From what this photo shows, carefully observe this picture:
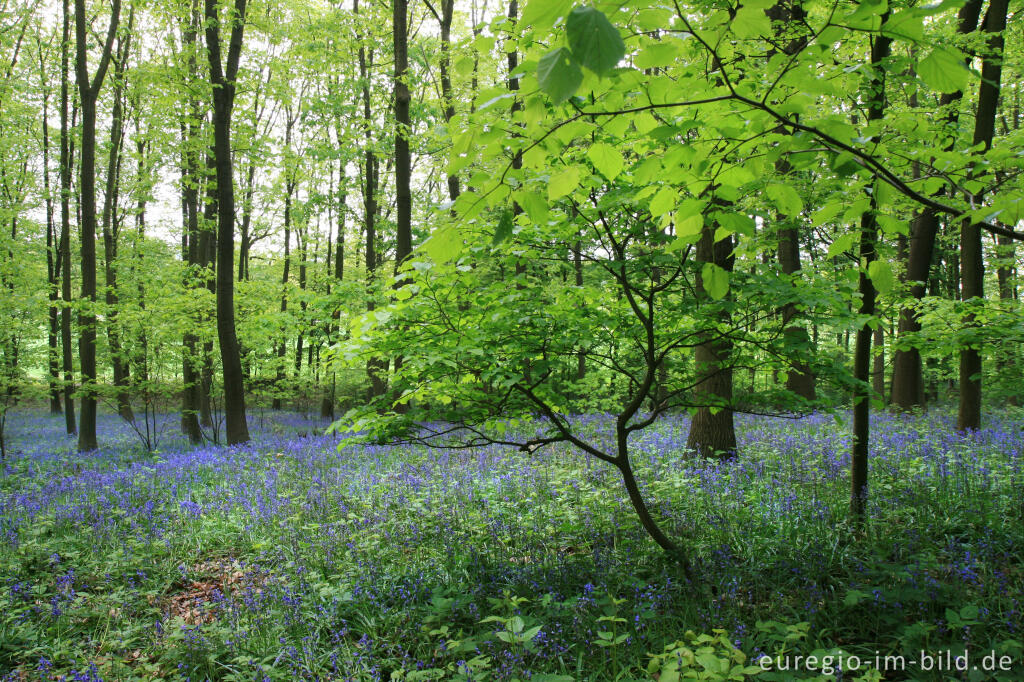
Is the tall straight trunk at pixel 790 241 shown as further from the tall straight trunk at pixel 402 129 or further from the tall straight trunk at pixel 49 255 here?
the tall straight trunk at pixel 49 255

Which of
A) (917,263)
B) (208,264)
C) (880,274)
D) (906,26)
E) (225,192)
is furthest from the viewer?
(208,264)

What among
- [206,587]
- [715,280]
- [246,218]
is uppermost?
[246,218]

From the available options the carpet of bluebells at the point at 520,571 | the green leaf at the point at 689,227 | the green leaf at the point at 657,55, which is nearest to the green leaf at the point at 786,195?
the green leaf at the point at 689,227

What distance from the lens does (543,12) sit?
3.25 ft

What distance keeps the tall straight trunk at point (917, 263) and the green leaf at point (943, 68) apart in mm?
2162

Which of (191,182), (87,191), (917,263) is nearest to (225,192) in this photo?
(191,182)

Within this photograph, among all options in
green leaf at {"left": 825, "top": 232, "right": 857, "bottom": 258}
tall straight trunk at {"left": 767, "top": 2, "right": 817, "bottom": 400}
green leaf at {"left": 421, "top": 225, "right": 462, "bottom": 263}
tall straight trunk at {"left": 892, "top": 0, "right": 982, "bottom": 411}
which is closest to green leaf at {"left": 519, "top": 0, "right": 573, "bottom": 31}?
tall straight trunk at {"left": 767, "top": 2, "right": 817, "bottom": 400}

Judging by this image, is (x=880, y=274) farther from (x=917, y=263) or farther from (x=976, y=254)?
(x=976, y=254)

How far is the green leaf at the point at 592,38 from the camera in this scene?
2.96 feet

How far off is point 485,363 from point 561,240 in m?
0.88

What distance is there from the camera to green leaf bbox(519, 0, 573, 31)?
0.98 m

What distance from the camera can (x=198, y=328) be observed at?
35.0 feet

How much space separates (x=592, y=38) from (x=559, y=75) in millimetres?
93

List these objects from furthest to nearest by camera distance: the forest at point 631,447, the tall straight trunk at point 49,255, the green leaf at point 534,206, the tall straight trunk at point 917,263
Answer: the tall straight trunk at point 49,255, the tall straight trunk at point 917,263, the forest at point 631,447, the green leaf at point 534,206
